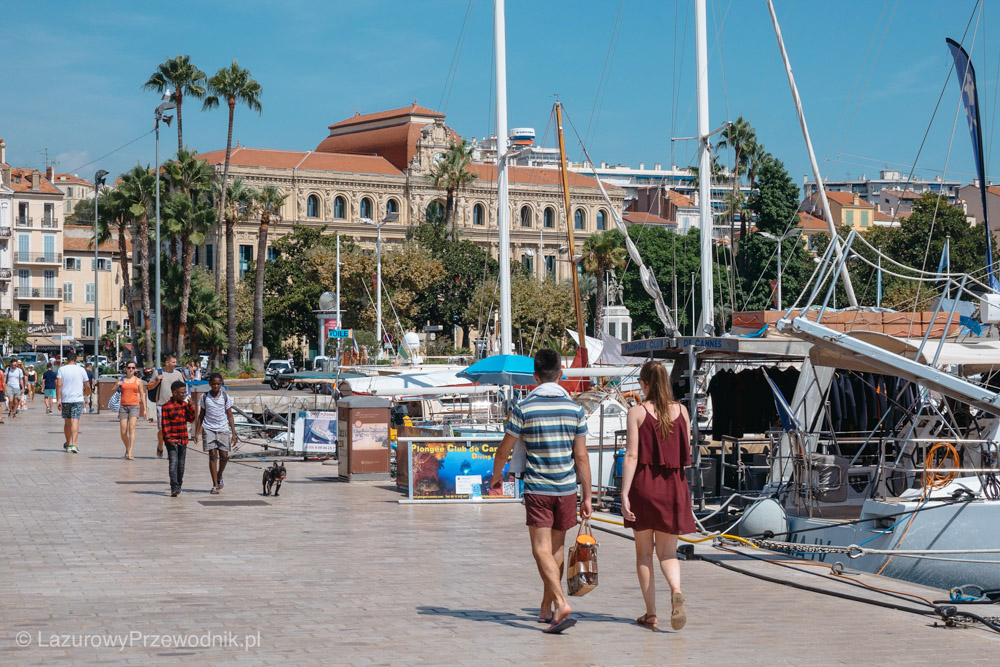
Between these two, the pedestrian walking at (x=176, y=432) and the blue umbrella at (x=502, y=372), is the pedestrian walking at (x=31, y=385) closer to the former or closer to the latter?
the blue umbrella at (x=502, y=372)

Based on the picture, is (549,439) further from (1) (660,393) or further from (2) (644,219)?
(2) (644,219)

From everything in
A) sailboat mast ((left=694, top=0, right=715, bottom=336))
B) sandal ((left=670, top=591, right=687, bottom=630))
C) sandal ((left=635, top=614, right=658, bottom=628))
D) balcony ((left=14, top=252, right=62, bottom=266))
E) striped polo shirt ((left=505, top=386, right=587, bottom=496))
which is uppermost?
balcony ((left=14, top=252, right=62, bottom=266))

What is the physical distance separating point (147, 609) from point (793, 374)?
11784mm

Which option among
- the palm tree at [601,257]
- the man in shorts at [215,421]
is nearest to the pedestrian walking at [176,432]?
the man in shorts at [215,421]

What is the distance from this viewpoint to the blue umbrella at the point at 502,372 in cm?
2150

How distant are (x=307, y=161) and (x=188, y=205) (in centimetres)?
5397

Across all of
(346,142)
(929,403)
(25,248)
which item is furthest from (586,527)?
(346,142)

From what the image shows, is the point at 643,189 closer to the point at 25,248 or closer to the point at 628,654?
the point at 25,248

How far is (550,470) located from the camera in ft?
27.1

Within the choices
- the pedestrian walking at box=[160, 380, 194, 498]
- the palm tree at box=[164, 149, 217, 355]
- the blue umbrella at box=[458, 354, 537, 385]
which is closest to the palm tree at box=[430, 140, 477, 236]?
the palm tree at box=[164, 149, 217, 355]

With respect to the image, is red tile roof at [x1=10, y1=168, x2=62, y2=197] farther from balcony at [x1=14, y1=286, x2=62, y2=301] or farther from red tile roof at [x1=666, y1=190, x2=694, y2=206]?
red tile roof at [x1=666, y1=190, x2=694, y2=206]

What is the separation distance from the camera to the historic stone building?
109250 mm

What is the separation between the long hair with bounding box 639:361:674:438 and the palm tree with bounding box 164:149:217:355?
173 feet

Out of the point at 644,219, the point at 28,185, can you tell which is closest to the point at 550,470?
the point at 28,185
